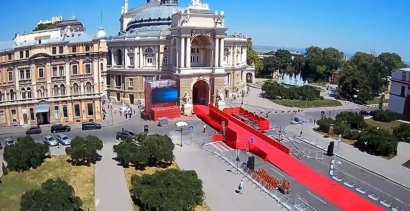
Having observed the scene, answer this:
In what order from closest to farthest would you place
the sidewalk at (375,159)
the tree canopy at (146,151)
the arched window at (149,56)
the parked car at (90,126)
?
1. the tree canopy at (146,151)
2. the sidewalk at (375,159)
3. the parked car at (90,126)
4. the arched window at (149,56)

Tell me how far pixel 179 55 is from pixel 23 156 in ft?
118

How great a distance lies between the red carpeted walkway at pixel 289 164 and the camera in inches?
1319

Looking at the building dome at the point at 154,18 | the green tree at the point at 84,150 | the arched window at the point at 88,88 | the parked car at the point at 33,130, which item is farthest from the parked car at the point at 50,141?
the building dome at the point at 154,18

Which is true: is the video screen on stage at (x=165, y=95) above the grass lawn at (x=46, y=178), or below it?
above

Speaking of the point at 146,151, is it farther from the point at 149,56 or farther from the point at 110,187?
the point at 149,56

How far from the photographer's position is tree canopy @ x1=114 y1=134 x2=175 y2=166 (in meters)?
38.7

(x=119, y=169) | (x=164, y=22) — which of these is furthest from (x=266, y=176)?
(x=164, y=22)

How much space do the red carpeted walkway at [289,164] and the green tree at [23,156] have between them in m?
23.1

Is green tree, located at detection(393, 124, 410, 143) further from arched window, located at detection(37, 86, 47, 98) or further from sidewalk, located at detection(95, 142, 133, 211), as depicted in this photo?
arched window, located at detection(37, 86, 47, 98)

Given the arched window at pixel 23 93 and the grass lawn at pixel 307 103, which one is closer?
the arched window at pixel 23 93

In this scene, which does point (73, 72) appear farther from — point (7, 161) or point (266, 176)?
point (266, 176)

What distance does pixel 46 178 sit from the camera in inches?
1441

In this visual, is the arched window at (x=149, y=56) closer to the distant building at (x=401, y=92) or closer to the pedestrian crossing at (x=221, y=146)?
the pedestrian crossing at (x=221, y=146)

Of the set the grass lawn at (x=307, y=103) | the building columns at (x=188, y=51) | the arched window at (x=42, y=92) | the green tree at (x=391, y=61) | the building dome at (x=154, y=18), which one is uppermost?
the building dome at (x=154, y=18)
